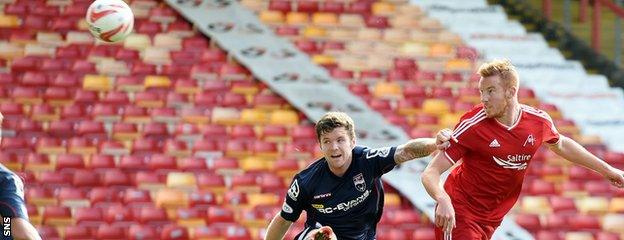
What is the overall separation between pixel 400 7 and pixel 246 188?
4.18 metres

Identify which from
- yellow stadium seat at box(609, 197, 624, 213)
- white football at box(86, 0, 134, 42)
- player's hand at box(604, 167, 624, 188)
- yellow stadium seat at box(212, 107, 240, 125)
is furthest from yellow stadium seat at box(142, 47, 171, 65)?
player's hand at box(604, 167, 624, 188)

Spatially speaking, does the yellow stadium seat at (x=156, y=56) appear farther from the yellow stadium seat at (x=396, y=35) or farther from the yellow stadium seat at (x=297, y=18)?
the yellow stadium seat at (x=396, y=35)

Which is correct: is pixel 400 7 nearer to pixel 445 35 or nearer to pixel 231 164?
pixel 445 35

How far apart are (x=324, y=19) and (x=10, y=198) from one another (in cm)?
→ 900

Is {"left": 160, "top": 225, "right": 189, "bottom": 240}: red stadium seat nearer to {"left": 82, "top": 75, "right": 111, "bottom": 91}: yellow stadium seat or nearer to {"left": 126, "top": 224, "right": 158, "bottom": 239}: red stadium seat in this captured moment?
{"left": 126, "top": 224, "right": 158, "bottom": 239}: red stadium seat

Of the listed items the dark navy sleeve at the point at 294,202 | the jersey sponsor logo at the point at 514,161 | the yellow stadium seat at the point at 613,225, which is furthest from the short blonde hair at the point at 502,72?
the yellow stadium seat at the point at 613,225

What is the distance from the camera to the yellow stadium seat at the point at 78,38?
14.0 m

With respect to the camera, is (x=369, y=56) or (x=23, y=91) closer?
(x=23, y=91)

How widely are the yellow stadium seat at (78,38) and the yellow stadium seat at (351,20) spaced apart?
9.02 feet

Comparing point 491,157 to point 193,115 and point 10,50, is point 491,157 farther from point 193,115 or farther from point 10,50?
point 10,50

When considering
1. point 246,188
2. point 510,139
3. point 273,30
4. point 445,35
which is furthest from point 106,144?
point 510,139

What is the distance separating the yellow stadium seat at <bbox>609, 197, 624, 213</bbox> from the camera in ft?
41.1

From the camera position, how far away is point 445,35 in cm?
1511

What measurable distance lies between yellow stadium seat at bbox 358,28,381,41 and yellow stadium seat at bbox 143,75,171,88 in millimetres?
2377
